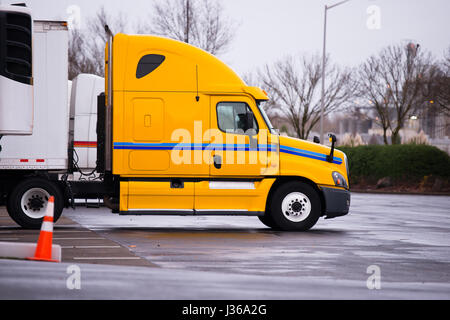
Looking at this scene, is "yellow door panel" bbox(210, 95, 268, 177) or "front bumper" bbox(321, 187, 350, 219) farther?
"front bumper" bbox(321, 187, 350, 219)

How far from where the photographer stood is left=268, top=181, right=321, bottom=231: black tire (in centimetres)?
1526

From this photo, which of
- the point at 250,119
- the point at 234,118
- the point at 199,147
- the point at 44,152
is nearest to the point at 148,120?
the point at 199,147

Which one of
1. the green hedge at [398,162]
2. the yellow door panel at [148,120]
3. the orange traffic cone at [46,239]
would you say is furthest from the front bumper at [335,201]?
the green hedge at [398,162]

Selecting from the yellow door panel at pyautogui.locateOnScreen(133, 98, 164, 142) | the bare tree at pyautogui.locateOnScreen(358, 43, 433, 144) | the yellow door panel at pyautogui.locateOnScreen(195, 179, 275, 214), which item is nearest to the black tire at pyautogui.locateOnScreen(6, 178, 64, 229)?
the yellow door panel at pyautogui.locateOnScreen(133, 98, 164, 142)

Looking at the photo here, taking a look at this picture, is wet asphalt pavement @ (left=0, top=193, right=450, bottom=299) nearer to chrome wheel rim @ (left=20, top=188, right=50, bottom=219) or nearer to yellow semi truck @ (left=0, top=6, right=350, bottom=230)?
yellow semi truck @ (left=0, top=6, right=350, bottom=230)

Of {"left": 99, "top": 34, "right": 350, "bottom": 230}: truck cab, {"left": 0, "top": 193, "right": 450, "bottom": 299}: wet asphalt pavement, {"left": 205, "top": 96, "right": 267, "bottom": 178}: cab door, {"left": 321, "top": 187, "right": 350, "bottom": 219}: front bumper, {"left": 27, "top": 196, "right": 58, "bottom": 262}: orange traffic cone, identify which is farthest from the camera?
{"left": 321, "top": 187, "right": 350, "bottom": 219}: front bumper

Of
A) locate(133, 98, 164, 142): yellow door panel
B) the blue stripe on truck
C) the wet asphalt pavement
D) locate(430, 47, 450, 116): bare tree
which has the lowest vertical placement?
the wet asphalt pavement

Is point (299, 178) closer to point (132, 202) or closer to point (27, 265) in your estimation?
point (132, 202)

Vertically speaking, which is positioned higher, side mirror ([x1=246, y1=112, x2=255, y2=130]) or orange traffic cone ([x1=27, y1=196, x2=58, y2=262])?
side mirror ([x1=246, y1=112, x2=255, y2=130])

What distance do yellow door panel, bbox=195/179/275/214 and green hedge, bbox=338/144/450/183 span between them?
23.6 m

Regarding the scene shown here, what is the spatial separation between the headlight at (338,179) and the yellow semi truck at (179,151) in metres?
0.42

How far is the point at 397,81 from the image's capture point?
1939 inches

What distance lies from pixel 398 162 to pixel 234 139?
24.4 meters

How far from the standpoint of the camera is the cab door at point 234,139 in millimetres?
15078
